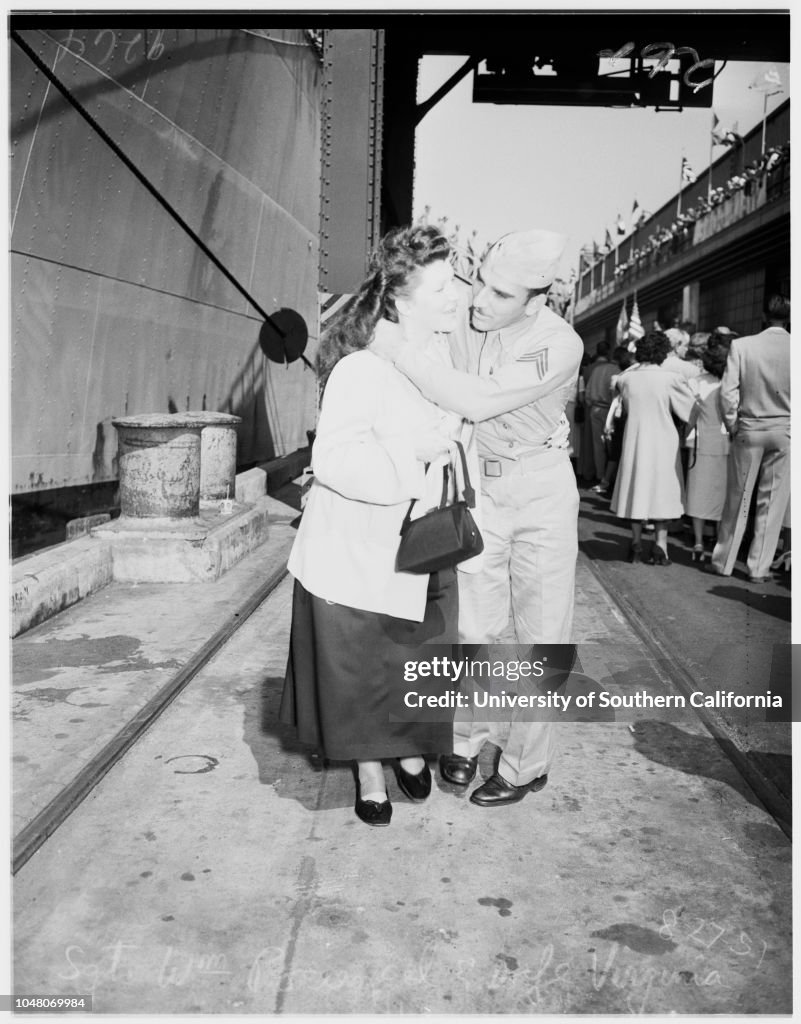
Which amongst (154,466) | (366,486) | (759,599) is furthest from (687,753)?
(154,466)

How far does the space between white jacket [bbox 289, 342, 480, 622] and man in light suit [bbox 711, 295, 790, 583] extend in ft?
14.9

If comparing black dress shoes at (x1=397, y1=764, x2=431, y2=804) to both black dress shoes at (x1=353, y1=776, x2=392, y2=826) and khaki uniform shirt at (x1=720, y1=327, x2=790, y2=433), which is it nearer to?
black dress shoes at (x1=353, y1=776, x2=392, y2=826)

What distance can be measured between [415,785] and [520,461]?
118cm

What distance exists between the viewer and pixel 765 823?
326 centimetres

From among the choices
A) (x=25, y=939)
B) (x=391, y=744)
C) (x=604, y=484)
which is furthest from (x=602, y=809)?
(x=604, y=484)

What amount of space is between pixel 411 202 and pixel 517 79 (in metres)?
7.14

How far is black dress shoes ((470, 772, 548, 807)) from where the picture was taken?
338 cm

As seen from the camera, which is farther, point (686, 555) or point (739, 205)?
point (739, 205)

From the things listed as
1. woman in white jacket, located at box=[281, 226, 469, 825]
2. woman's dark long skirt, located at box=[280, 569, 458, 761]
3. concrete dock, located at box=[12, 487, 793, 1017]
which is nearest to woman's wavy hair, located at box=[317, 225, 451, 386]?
woman in white jacket, located at box=[281, 226, 469, 825]

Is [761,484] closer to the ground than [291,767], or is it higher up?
higher up

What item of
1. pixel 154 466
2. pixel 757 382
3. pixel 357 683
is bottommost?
pixel 357 683

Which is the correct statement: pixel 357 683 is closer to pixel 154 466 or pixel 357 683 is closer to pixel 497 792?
pixel 497 792

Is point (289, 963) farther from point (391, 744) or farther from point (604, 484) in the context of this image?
point (604, 484)

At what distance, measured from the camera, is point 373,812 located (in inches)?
127
